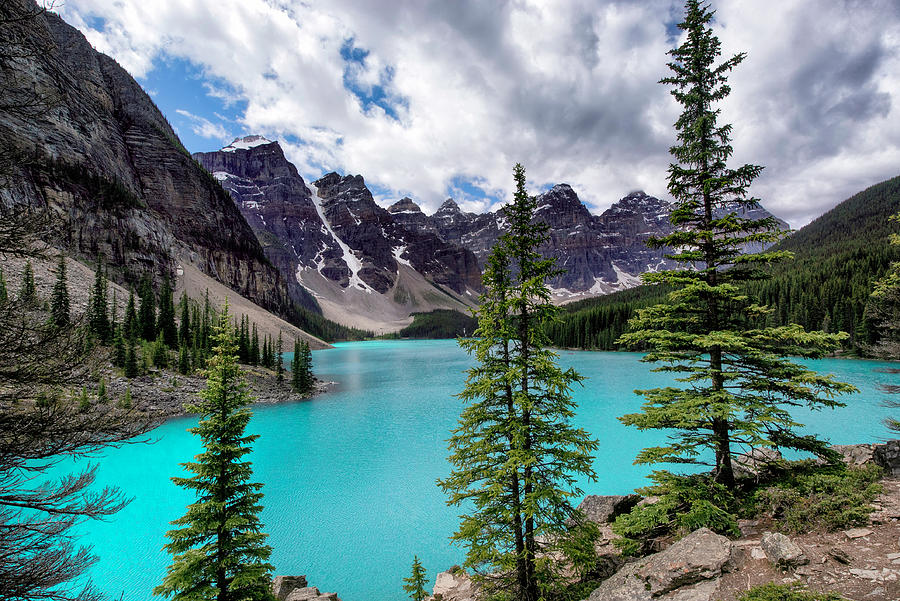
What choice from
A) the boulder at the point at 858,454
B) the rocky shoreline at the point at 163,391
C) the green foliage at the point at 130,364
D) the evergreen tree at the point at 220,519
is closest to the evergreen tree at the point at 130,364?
the green foliage at the point at 130,364

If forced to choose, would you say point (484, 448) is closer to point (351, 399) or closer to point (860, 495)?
point (860, 495)

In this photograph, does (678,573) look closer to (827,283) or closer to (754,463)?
(754,463)

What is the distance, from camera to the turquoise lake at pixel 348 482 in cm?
1341

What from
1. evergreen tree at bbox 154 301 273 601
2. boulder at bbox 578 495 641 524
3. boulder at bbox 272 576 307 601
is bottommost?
boulder at bbox 272 576 307 601

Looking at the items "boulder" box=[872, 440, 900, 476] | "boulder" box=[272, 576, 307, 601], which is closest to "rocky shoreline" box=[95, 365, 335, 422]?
"boulder" box=[272, 576, 307, 601]

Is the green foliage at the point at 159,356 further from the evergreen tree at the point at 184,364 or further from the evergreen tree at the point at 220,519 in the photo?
the evergreen tree at the point at 220,519

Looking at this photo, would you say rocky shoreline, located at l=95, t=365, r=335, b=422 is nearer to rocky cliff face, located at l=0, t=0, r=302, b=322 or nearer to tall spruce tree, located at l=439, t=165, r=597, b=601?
tall spruce tree, located at l=439, t=165, r=597, b=601

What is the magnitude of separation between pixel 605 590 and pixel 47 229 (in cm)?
1107

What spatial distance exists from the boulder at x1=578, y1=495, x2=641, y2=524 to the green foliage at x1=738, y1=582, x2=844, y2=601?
706cm

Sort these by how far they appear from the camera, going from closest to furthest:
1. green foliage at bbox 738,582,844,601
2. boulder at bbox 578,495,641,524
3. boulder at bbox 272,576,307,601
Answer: green foliage at bbox 738,582,844,601
boulder at bbox 272,576,307,601
boulder at bbox 578,495,641,524

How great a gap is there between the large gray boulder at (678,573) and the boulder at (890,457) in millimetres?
6458

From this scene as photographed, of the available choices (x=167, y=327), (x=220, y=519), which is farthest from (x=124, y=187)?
(x=220, y=519)

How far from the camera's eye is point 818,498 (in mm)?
7172

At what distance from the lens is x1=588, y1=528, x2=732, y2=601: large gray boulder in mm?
5840
